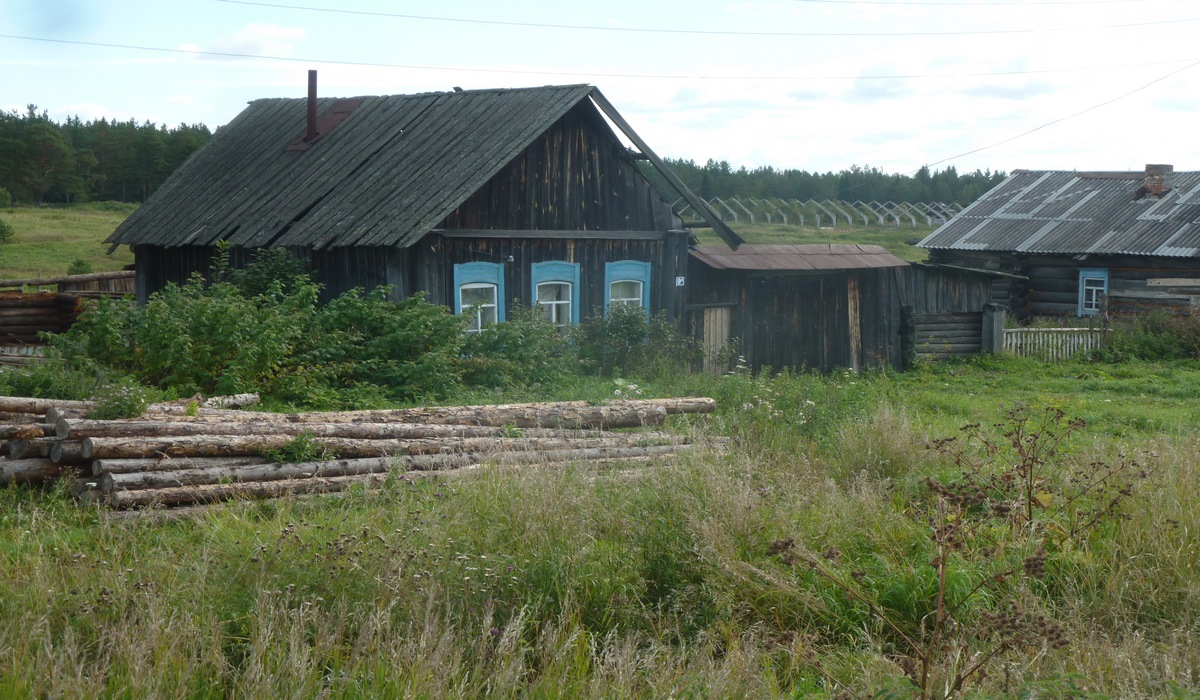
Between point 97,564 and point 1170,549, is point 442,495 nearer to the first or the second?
point 97,564

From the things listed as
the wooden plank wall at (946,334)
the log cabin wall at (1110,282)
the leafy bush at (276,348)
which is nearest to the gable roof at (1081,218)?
the log cabin wall at (1110,282)

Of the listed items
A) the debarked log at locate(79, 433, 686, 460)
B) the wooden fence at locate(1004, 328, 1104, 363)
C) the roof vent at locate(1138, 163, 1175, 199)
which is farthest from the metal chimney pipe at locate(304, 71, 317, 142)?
the roof vent at locate(1138, 163, 1175, 199)

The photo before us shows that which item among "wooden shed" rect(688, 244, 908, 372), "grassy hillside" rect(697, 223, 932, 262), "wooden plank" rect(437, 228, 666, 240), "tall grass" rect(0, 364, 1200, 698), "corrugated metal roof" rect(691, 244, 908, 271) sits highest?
"grassy hillside" rect(697, 223, 932, 262)

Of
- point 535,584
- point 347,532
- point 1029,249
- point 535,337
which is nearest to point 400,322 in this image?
point 535,337

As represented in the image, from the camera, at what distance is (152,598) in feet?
16.7

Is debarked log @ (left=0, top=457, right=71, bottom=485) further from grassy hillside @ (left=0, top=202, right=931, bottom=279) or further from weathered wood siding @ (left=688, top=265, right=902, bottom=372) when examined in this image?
grassy hillside @ (left=0, top=202, right=931, bottom=279)

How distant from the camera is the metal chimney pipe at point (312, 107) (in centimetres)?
2045

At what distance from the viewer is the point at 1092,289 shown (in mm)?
28688

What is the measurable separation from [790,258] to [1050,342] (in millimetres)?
7165

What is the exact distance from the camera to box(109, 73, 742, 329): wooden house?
16.2 metres

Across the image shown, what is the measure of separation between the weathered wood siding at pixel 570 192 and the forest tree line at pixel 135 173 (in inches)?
893

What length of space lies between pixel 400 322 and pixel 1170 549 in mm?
9999

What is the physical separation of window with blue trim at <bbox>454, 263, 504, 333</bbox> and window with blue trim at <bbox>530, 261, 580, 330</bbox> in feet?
2.36

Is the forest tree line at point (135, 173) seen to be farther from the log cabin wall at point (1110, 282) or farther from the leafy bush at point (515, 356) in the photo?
the leafy bush at point (515, 356)
